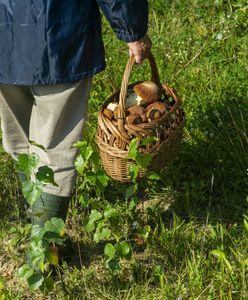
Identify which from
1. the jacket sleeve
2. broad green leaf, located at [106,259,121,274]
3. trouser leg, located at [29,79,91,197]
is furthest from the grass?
the jacket sleeve

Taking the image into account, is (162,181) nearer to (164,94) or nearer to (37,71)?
(164,94)

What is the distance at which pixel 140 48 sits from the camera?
2.51 m

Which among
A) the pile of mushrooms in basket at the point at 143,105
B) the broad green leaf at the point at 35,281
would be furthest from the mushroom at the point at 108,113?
the broad green leaf at the point at 35,281

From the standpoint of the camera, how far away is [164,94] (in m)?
2.91

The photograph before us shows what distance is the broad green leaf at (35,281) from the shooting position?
242 cm

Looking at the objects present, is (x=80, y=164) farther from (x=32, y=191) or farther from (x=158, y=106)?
(x=158, y=106)

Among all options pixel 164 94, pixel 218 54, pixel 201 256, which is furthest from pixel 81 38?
pixel 218 54

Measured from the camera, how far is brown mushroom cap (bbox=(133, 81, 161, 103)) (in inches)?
108

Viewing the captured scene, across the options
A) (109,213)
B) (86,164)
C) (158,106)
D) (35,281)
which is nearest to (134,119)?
(158,106)

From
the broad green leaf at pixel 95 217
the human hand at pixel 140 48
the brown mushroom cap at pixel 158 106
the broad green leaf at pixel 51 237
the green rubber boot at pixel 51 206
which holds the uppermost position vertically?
the human hand at pixel 140 48

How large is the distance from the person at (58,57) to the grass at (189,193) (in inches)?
18.7

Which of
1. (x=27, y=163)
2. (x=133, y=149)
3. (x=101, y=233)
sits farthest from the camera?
(x=101, y=233)

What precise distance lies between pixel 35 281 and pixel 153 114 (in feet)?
2.74

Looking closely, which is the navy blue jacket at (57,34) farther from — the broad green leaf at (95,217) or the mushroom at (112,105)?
the broad green leaf at (95,217)
